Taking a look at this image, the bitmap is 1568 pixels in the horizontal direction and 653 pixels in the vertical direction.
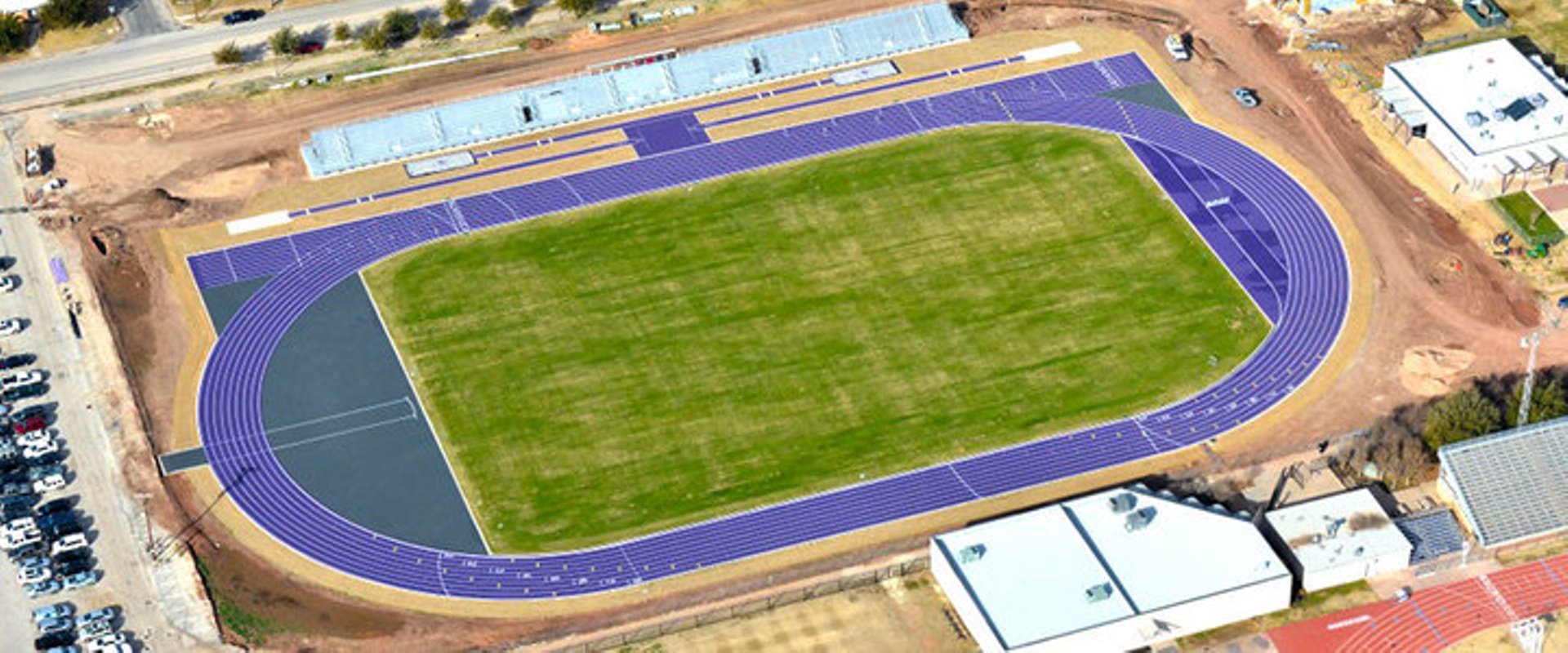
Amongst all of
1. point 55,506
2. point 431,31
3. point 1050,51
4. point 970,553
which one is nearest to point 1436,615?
point 970,553

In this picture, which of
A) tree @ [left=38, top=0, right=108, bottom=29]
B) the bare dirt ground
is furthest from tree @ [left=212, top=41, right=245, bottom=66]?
tree @ [left=38, top=0, right=108, bottom=29]

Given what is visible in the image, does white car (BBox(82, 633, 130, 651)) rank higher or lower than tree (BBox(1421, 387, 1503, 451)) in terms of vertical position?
higher

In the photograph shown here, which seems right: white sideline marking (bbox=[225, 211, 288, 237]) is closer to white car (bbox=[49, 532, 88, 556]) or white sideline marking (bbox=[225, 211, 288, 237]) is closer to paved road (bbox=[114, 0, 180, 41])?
paved road (bbox=[114, 0, 180, 41])

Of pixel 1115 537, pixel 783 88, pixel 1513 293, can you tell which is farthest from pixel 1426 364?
pixel 783 88

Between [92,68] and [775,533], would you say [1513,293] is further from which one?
[92,68]

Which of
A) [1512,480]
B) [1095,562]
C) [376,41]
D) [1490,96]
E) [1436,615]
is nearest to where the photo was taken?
[1095,562]

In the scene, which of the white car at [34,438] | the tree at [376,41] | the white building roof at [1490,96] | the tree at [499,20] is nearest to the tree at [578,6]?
the tree at [499,20]

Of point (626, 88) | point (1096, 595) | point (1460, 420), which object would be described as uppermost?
point (626, 88)

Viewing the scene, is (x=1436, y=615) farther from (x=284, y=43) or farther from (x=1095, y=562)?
(x=284, y=43)

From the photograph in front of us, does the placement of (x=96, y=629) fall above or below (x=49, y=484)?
below
